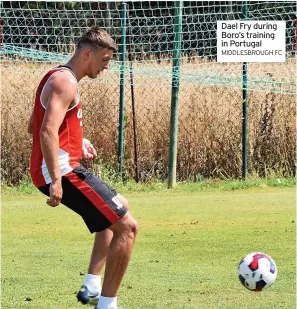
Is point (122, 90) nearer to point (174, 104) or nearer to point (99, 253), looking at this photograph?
point (174, 104)

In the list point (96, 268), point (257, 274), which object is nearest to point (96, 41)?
point (96, 268)

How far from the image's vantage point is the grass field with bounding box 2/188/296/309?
7.16 meters

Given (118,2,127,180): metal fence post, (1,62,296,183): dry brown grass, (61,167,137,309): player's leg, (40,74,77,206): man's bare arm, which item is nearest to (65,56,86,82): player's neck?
(40,74,77,206): man's bare arm

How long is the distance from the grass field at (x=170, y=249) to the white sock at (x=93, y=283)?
17cm

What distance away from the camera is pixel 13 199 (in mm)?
13727

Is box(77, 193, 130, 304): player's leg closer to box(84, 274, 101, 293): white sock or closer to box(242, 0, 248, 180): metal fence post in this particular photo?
box(84, 274, 101, 293): white sock

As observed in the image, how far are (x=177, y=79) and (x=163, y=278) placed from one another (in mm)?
7197

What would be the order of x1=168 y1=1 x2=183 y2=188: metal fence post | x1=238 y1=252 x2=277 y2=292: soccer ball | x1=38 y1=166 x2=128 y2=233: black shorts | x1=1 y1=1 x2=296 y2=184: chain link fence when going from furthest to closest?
x1=1 y1=1 x2=296 y2=184: chain link fence
x1=168 y1=1 x2=183 y2=188: metal fence post
x1=238 y1=252 x2=277 y2=292: soccer ball
x1=38 y1=166 x2=128 y2=233: black shorts

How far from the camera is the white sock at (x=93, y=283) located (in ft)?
22.8

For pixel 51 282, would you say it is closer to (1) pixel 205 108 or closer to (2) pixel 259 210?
(2) pixel 259 210

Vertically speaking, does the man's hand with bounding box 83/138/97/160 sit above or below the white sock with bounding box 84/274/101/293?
above

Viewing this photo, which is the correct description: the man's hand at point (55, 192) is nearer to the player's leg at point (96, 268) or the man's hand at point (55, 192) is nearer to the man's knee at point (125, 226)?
the man's knee at point (125, 226)

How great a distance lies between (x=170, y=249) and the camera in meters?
9.32

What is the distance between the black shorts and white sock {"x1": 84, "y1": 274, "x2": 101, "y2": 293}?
0.53 metres
